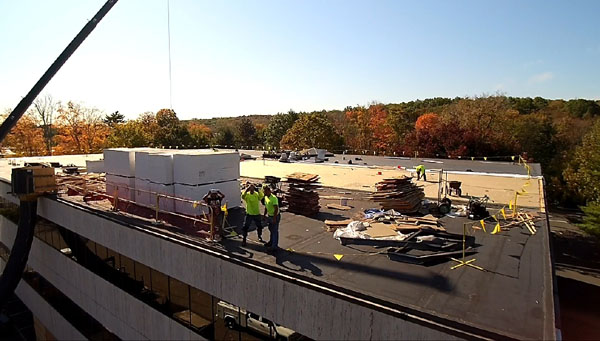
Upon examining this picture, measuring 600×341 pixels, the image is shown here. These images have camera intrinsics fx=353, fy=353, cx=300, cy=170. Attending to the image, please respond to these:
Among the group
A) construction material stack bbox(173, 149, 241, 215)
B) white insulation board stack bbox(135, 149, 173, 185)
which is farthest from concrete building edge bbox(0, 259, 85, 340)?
construction material stack bbox(173, 149, 241, 215)

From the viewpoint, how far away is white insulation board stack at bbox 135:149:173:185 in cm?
1285

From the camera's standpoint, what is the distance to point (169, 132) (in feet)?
212

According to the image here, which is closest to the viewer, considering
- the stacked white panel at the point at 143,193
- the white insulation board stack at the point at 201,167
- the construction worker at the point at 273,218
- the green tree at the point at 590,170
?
the construction worker at the point at 273,218

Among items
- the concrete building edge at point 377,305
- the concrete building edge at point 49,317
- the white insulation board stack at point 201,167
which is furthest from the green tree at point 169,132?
the concrete building edge at point 377,305

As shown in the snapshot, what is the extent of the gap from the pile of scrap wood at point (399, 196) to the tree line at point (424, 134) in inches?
1006

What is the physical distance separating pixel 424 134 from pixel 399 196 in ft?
114

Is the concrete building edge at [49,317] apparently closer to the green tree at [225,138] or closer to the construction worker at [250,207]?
the construction worker at [250,207]

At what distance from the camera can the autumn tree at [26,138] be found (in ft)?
174

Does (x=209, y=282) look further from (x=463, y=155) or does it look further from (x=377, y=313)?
(x=463, y=155)

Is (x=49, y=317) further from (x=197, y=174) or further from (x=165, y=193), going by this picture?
(x=197, y=174)

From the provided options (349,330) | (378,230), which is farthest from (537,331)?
(378,230)

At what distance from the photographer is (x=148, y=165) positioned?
1336 cm

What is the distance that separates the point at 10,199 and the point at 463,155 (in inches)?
1608

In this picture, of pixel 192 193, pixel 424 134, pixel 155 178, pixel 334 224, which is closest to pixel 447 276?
pixel 334 224
